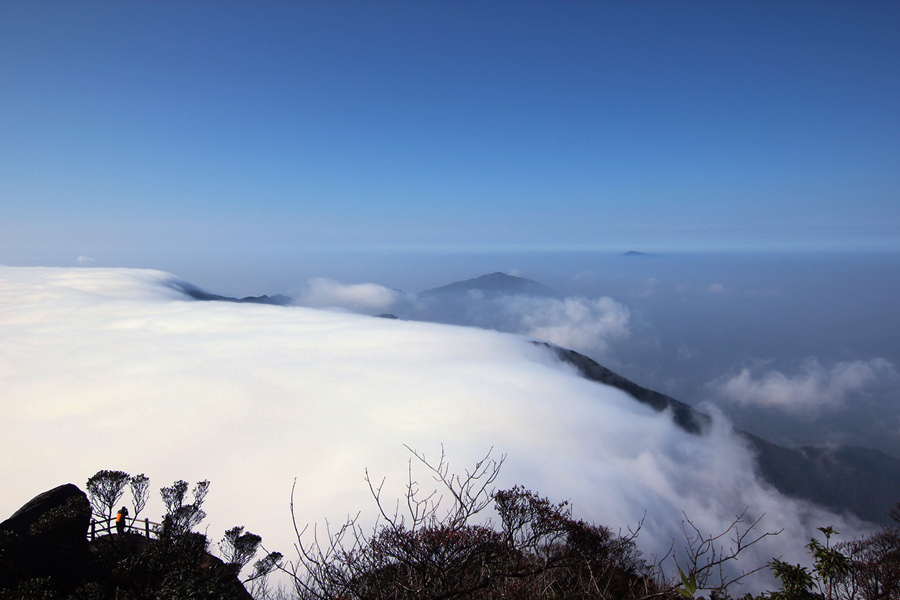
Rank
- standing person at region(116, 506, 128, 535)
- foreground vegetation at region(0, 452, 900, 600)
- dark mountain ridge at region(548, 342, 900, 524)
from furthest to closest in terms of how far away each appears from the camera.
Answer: dark mountain ridge at region(548, 342, 900, 524)
standing person at region(116, 506, 128, 535)
foreground vegetation at region(0, 452, 900, 600)

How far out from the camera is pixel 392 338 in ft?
324

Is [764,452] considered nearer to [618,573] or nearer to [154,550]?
[618,573]

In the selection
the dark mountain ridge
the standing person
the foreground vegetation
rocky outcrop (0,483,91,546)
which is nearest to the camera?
the foreground vegetation

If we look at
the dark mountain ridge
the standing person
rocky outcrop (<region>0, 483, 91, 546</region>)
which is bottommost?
the dark mountain ridge

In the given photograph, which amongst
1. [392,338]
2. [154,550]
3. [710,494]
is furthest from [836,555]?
[710,494]

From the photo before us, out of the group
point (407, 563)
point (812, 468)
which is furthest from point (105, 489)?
point (812, 468)

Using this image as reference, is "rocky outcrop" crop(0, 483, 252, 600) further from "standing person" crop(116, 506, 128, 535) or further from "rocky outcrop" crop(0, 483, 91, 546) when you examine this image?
"standing person" crop(116, 506, 128, 535)

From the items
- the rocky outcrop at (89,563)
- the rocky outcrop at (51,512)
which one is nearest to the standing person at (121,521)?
the rocky outcrop at (89,563)

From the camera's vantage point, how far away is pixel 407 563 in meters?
8.82

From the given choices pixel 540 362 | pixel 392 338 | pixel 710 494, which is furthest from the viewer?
pixel 540 362

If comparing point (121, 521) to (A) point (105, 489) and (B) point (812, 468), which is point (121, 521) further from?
(B) point (812, 468)

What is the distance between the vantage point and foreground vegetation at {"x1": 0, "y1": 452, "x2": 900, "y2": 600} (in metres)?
8.59

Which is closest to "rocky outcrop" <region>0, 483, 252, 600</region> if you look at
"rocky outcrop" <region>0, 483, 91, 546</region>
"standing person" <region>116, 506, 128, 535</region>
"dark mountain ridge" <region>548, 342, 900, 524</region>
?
"rocky outcrop" <region>0, 483, 91, 546</region>

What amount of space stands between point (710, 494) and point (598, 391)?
37.1 meters
